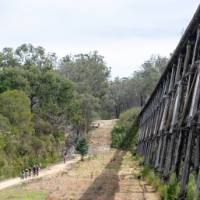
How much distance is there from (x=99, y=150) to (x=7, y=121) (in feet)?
81.2

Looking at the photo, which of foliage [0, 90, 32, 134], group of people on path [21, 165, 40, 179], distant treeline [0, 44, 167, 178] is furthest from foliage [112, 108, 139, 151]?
group of people on path [21, 165, 40, 179]

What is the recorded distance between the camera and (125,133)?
211 feet

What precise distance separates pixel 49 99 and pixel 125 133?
37.5 feet

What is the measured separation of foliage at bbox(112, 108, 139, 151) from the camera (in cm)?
6188

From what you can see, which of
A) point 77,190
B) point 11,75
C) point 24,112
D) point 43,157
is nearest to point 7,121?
point 24,112

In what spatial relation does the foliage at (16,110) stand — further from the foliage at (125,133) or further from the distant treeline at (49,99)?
the foliage at (125,133)

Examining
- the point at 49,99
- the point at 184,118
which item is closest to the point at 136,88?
the point at 49,99

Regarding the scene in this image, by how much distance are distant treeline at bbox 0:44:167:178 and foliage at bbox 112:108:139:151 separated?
4.60 metres

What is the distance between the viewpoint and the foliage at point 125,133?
2436 inches

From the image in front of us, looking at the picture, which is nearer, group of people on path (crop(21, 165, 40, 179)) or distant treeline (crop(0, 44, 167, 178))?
group of people on path (crop(21, 165, 40, 179))

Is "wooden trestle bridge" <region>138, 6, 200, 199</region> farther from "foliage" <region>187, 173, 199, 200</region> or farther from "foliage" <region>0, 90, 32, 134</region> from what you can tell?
"foliage" <region>0, 90, 32, 134</region>

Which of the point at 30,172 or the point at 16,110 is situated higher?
the point at 16,110

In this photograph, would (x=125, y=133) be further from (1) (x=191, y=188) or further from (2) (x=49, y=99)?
(1) (x=191, y=188)

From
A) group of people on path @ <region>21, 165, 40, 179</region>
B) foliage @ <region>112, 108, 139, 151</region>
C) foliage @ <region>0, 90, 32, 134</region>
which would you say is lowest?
group of people on path @ <region>21, 165, 40, 179</region>
